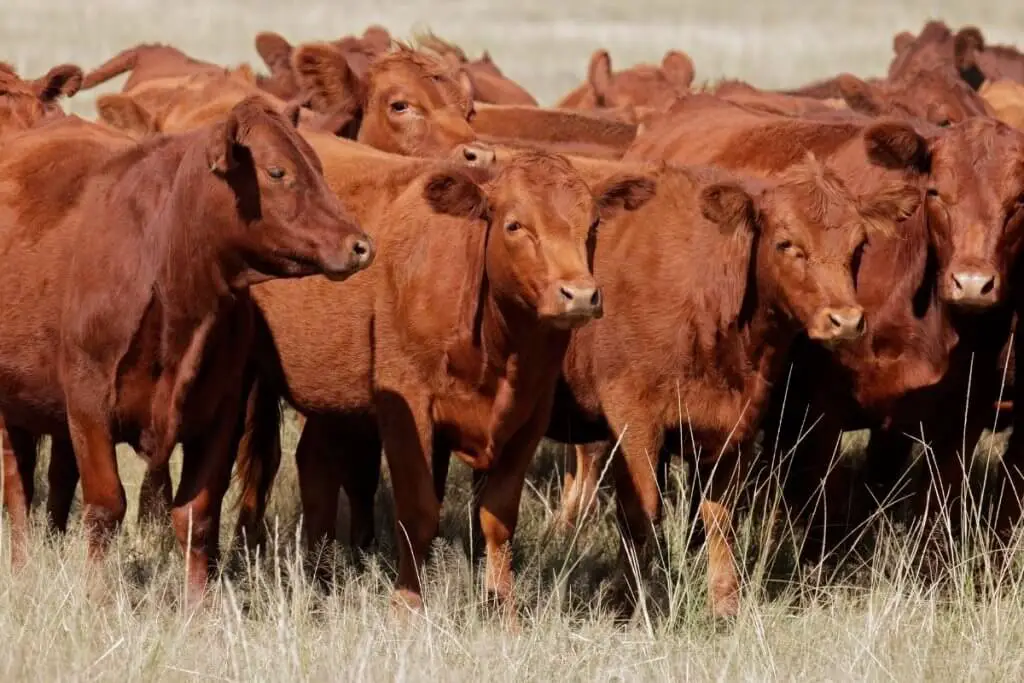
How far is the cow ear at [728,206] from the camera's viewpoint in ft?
22.4

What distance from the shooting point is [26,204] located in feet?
22.7

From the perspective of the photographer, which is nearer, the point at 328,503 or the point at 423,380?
the point at 423,380

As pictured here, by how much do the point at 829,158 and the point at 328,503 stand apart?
100 inches

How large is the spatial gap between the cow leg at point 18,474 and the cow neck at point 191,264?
52.5 inches

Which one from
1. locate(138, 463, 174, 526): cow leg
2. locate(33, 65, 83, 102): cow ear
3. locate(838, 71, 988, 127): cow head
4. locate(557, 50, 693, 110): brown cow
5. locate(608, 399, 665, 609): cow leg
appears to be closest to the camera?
locate(608, 399, 665, 609): cow leg

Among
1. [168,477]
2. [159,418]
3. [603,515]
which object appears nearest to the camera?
[159,418]

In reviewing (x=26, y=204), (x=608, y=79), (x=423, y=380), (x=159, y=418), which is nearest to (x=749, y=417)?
(x=423, y=380)

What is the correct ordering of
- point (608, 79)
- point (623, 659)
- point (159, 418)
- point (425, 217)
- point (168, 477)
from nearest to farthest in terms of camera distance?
point (623, 659) → point (159, 418) → point (425, 217) → point (168, 477) → point (608, 79)

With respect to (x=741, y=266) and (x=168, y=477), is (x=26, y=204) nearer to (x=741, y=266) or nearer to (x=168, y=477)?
(x=168, y=477)

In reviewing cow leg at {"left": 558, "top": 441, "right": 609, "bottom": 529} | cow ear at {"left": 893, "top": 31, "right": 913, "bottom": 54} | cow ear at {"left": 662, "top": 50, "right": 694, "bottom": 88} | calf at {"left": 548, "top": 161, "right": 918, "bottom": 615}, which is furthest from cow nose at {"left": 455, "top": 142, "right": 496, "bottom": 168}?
cow ear at {"left": 893, "top": 31, "right": 913, "bottom": 54}

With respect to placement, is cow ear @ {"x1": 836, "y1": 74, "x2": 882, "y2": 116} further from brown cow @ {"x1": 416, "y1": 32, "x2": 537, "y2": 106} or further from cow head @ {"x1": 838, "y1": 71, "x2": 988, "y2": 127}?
brown cow @ {"x1": 416, "y1": 32, "x2": 537, "y2": 106}

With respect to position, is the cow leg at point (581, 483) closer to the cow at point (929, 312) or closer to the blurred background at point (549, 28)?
the cow at point (929, 312)

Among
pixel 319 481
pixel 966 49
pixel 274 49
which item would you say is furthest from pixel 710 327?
pixel 966 49

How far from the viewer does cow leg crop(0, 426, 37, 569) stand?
7.30 m
